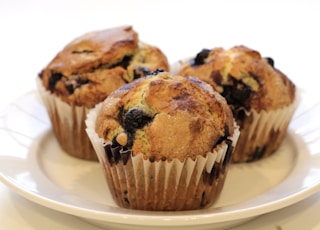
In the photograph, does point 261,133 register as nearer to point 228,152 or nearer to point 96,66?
point 228,152

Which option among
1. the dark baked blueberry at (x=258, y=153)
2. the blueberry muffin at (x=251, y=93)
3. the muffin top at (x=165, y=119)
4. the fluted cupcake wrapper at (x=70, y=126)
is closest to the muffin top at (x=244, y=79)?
the blueberry muffin at (x=251, y=93)

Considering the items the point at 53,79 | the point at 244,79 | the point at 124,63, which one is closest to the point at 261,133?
the point at 244,79

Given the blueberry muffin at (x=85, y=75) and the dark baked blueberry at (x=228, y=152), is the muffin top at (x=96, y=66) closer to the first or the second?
the blueberry muffin at (x=85, y=75)

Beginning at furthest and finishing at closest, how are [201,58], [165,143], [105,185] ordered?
[201,58]
[105,185]
[165,143]

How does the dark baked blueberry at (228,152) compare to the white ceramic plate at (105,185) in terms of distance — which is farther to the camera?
the dark baked blueberry at (228,152)

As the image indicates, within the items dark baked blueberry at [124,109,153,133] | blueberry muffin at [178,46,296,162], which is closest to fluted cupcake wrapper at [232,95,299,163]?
blueberry muffin at [178,46,296,162]

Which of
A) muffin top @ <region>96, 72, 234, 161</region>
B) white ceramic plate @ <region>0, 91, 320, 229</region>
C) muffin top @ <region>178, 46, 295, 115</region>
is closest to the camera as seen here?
white ceramic plate @ <region>0, 91, 320, 229</region>

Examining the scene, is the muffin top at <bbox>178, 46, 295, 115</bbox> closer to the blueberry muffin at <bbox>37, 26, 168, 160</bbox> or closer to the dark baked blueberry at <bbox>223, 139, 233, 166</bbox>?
the blueberry muffin at <bbox>37, 26, 168, 160</bbox>
